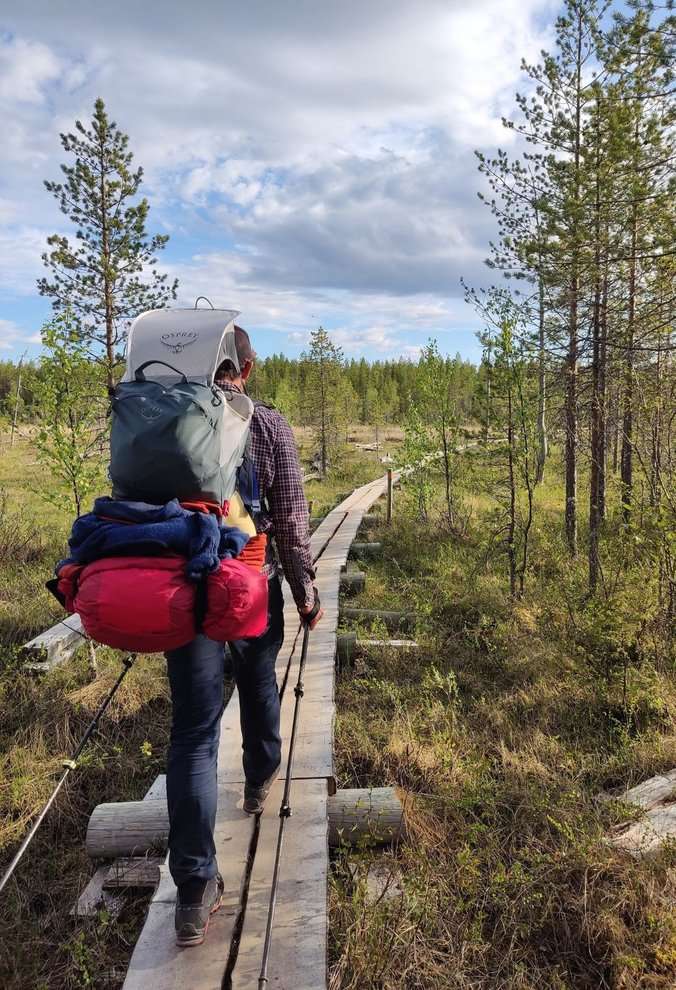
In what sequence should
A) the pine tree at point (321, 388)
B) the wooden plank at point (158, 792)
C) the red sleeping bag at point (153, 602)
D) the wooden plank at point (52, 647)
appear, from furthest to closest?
the pine tree at point (321, 388), the wooden plank at point (52, 647), the wooden plank at point (158, 792), the red sleeping bag at point (153, 602)

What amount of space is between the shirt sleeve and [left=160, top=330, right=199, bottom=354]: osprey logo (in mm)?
582

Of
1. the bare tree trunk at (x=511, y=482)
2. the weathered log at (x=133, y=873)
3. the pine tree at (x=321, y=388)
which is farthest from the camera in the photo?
the pine tree at (x=321, y=388)

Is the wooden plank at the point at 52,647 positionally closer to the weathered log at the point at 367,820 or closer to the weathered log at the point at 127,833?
the weathered log at the point at 127,833

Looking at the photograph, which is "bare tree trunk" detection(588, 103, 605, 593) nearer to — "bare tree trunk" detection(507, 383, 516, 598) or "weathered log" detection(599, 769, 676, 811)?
"bare tree trunk" detection(507, 383, 516, 598)

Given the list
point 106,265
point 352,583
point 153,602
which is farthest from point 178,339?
point 106,265

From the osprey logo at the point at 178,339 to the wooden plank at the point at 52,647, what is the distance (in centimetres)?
413

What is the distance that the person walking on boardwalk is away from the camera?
2434 mm

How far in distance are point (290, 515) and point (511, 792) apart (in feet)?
8.47

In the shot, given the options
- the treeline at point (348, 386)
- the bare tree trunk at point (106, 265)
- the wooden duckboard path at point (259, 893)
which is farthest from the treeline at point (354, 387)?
the wooden duckboard path at point (259, 893)

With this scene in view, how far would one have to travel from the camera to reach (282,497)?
2.89 meters

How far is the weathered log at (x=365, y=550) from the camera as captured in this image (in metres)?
10.6

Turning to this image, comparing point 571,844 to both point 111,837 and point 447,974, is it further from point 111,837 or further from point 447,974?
point 111,837

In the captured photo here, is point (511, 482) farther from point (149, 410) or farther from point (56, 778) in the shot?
point (149, 410)

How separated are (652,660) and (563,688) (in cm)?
90
